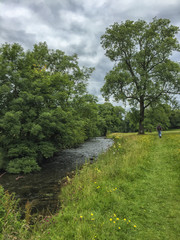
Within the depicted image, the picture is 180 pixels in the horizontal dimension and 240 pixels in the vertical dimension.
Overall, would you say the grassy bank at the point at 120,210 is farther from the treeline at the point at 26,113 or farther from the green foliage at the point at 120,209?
the treeline at the point at 26,113

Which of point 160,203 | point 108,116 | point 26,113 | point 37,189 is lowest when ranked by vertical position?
point 37,189

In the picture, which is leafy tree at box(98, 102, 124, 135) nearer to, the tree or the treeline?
the tree

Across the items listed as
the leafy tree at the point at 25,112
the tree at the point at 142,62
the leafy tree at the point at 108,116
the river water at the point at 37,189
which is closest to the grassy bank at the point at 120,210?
the river water at the point at 37,189

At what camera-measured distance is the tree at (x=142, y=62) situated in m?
24.5

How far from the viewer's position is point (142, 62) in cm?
2709

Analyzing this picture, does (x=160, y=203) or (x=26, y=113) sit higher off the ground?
(x=26, y=113)

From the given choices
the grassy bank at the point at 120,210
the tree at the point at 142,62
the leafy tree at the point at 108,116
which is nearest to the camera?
the grassy bank at the point at 120,210

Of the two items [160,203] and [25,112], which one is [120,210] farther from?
[25,112]

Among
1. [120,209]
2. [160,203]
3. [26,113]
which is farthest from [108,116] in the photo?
[120,209]

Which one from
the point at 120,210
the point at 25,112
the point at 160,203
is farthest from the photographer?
the point at 25,112

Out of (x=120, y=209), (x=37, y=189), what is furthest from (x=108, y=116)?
(x=120, y=209)

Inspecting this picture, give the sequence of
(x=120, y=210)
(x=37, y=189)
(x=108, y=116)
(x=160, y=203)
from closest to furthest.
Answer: (x=120, y=210) < (x=160, y=203) < (x=37, y=189) < (x=108, y=116)

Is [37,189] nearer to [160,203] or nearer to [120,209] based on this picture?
[120,209]

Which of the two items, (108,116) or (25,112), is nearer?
(25,112)
